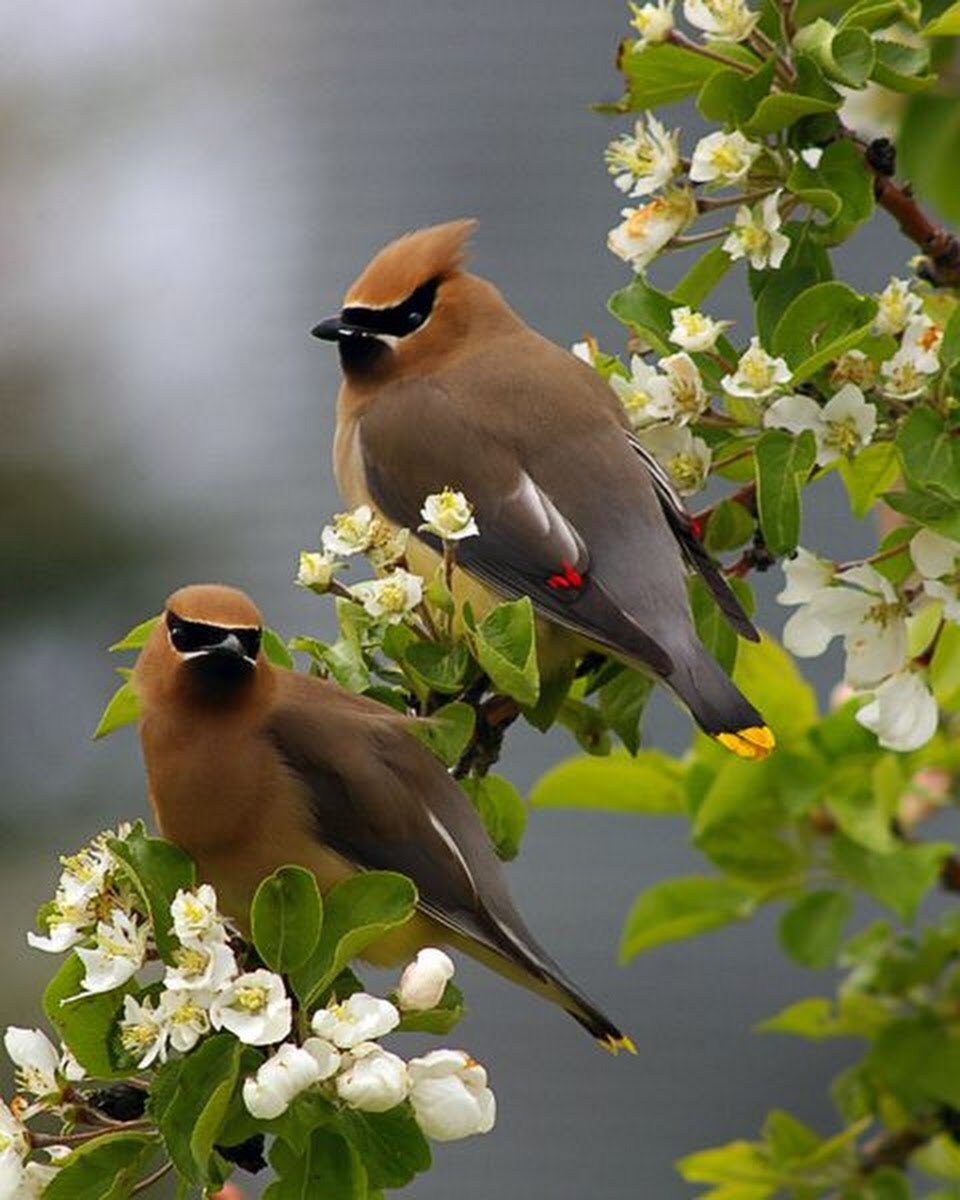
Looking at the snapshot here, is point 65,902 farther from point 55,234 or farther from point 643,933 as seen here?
point 55,234

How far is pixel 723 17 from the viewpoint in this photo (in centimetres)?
182

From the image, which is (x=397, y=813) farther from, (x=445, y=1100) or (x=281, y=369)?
(x=281, y=369)

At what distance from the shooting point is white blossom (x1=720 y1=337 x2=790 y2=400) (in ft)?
5.80

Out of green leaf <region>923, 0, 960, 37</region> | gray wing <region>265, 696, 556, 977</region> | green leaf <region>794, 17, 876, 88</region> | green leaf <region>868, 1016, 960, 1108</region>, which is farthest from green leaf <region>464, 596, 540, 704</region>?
green leaf <region>868, 1016, 960, 1108</region>

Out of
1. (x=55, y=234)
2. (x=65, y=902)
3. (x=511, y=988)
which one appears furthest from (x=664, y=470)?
(x=55, y=234)

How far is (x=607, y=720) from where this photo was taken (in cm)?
197

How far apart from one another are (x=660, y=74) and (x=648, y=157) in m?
0.07

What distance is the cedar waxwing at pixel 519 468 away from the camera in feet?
6.44

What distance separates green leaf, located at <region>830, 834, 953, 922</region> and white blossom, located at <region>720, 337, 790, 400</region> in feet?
2.02

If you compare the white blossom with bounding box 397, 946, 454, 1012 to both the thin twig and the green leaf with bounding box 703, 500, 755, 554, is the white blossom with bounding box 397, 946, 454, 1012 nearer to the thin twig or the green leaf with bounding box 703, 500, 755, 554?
the thin twig

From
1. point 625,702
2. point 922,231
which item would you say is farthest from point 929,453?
point 625,702

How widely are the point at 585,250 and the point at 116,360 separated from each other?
4.16ft

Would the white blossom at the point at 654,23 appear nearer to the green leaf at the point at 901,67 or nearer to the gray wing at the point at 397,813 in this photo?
the green leaf at the point at 901,67

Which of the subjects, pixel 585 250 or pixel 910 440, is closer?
pixel 910 440
